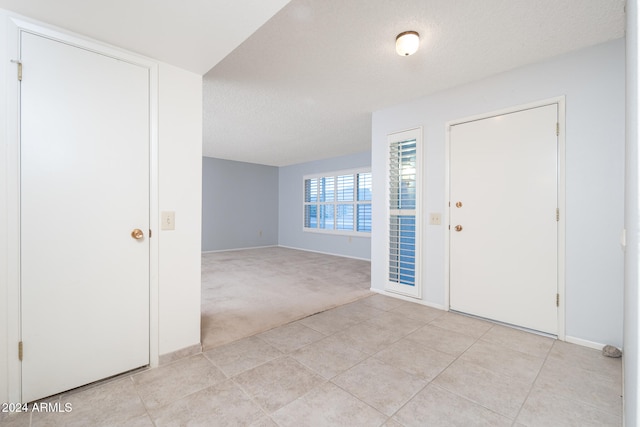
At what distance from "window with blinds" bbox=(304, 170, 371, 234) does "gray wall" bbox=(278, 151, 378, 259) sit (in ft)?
0.60

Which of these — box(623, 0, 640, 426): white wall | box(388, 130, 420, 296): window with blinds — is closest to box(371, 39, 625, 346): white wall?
box(388, 130, 420, 296): window with blinds

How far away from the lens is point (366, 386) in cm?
165

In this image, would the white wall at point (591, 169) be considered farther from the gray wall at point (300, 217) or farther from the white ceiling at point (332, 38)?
the gray wall at point (300, 217)

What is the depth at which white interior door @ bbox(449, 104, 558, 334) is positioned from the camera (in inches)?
92.7

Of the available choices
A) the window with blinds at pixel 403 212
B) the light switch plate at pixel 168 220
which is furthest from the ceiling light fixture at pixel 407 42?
the light switch plate at pixel 168 220

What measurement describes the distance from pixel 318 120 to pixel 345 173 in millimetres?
2723

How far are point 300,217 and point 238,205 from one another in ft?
5.66

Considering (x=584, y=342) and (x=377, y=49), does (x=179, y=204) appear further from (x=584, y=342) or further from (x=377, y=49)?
(x=584, y=342)

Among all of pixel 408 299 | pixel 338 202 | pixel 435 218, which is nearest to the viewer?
pixel 435 218

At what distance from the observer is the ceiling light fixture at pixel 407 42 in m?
2.01

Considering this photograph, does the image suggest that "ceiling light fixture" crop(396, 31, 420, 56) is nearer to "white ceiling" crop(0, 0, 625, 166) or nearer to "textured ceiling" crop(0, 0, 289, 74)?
"white ceiling" crop(0, 0, 625, 166)

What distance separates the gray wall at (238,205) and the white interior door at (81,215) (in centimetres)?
521

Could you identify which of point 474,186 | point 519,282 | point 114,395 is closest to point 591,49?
point 474,186

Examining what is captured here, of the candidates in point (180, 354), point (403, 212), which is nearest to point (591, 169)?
point (403, 212)
